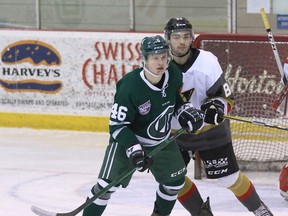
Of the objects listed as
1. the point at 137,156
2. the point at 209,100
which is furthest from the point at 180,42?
the point at 137,156

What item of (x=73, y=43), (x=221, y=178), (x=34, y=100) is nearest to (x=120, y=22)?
(x=73, y=43)

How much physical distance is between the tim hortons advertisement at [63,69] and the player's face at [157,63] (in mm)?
3287

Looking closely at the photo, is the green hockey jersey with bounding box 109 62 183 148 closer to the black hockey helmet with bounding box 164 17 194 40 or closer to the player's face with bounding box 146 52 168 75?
the player's face with bounding box 146 52 168 75

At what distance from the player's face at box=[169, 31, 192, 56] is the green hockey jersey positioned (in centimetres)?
21

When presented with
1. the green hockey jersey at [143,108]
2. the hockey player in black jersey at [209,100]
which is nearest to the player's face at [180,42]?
the hockey player in black jersey at [209,100]

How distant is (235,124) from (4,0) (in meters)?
2.73

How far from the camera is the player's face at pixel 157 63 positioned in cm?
399

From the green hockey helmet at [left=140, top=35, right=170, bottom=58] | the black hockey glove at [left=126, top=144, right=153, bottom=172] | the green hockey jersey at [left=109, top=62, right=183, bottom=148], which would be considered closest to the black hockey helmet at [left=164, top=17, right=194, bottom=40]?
the green hockey jersey at [left=109, top=62, right=183, bottom=148]

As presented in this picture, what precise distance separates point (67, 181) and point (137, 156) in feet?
6.21

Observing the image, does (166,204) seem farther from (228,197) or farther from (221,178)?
(228,197)

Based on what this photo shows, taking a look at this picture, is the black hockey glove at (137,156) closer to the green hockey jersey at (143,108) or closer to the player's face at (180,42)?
the green hockey jersey at (143,108)

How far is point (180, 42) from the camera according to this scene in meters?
4.40

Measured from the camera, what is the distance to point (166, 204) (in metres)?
4.35

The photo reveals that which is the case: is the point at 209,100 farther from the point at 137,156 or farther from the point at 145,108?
the point at 137,156
